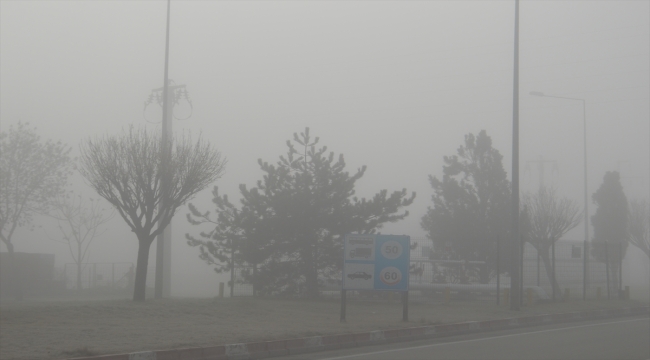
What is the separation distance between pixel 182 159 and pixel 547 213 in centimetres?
1886

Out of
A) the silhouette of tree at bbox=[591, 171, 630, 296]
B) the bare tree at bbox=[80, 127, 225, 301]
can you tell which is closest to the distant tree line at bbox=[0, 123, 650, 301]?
the bare tree at bbox=[80, 127, 225, 301]

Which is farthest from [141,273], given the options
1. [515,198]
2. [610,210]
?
[610,210]

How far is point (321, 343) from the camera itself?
13.4m

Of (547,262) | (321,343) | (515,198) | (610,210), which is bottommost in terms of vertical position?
(321,343)

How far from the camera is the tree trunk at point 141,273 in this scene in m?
19.6

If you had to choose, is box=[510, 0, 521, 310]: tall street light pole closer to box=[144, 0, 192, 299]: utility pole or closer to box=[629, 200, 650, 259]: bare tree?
box=[144, 0, 192, 299]: utility pole

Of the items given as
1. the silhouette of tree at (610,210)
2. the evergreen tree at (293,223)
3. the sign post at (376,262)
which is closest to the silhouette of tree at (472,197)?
the silhouette of tree at (610,210)

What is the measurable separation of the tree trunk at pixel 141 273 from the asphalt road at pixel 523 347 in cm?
835

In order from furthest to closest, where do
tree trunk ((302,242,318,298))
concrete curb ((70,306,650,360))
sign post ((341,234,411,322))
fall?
tree trunk ((302,242,318,298)), sign post ((341,234,411,322)), concrete curb ((70,306,650,360))

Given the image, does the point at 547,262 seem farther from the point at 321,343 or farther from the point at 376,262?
the point at 321,343

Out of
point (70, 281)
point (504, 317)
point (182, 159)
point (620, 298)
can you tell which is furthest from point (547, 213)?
point (70, 281)

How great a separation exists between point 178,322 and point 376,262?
205 inches

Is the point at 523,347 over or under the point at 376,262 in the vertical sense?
under

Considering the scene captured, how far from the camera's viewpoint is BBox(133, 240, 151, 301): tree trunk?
19578 millimetres
